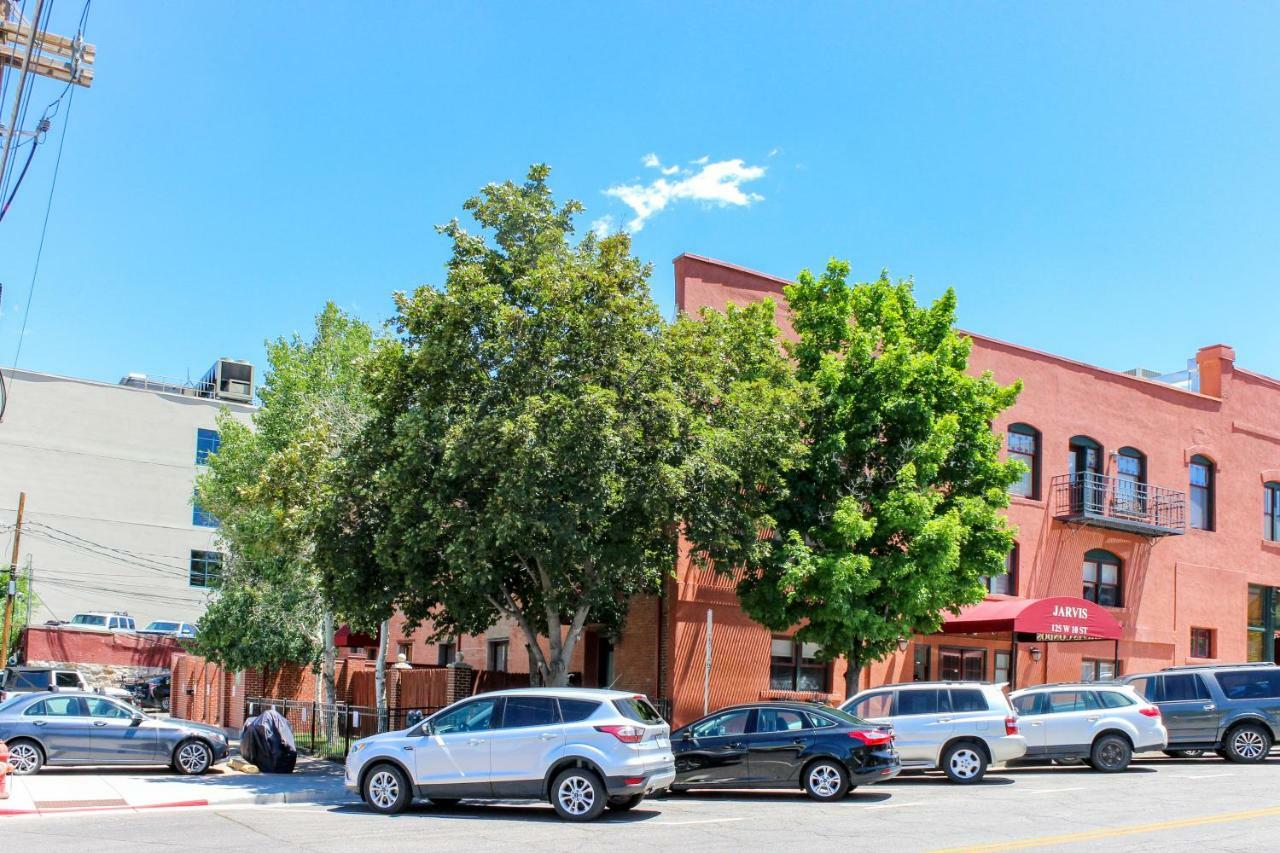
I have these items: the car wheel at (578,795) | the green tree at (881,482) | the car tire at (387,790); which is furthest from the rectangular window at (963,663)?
the car tire at (387,790)

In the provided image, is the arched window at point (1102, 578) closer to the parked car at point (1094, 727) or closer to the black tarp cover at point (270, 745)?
the parked car at point (1094, 727)

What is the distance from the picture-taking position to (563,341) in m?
18.6

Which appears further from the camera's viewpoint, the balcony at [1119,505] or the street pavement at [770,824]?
the balcony at [1119,505]

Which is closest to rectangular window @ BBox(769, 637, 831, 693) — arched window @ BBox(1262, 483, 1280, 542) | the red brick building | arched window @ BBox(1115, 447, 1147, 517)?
the red brick building

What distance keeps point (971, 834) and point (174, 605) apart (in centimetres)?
4963

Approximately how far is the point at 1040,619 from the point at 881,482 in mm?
5138

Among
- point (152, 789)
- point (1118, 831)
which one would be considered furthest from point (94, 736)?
point (1118, 831)

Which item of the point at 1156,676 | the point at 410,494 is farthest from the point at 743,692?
the point at 410,494

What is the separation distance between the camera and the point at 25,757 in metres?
19.3

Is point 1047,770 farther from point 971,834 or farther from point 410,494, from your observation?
point 410,494

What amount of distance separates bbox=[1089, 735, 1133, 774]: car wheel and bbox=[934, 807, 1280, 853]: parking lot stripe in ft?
16.9

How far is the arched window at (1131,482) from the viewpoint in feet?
103

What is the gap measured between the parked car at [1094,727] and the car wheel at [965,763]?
1.83 meters

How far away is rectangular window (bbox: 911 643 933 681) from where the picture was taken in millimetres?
27781
